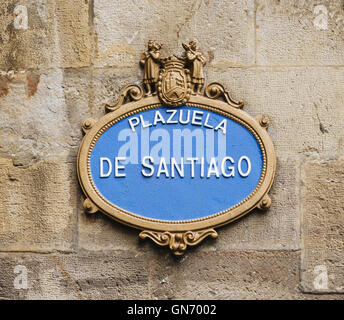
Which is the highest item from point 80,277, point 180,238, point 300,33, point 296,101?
point 300,33

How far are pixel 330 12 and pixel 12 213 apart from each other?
1.98 metres

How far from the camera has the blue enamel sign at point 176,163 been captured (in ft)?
14.0

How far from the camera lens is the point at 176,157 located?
4.31m

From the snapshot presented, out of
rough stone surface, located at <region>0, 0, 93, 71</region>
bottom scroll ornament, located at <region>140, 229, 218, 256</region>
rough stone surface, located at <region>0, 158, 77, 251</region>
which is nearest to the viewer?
bottom scroll ornament, located at <region>140, 229, 218, 256</region>

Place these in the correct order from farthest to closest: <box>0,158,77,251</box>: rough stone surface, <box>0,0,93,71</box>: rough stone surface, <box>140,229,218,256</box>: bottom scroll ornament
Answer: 1. <box>0,0,93,71</box>: rough stone surface
2. <box>0,158,77,251</box>: rough stone surface
3. <box>140,229,218,256</box>: bottom scroll ornament

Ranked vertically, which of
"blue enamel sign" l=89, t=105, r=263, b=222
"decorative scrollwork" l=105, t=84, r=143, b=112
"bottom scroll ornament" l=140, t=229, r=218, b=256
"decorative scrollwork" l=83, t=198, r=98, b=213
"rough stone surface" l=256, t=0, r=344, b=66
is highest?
"rough stone surface" l=256, t=0, r=344, b=66

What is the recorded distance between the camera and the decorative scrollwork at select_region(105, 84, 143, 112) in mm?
4371

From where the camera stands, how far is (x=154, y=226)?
13.9 feet

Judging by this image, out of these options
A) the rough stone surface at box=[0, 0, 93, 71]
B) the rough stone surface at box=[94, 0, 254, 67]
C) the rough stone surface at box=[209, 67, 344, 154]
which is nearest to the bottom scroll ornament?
the rough stone surface at box=[209, 67, 344, 154]

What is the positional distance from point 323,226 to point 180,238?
73 centimetres

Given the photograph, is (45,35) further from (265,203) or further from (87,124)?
(265,203)

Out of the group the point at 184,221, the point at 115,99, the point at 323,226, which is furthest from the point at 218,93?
the point at 323,226

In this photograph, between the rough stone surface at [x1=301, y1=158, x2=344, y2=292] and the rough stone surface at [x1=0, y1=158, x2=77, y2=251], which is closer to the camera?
the rough stone surface at [x1=301, y1=158, x2=344, y2=292]

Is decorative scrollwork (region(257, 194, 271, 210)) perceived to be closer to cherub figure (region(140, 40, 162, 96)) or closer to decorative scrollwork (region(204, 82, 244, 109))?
decorative scrollwork (region(204, 82, 244, 109))
